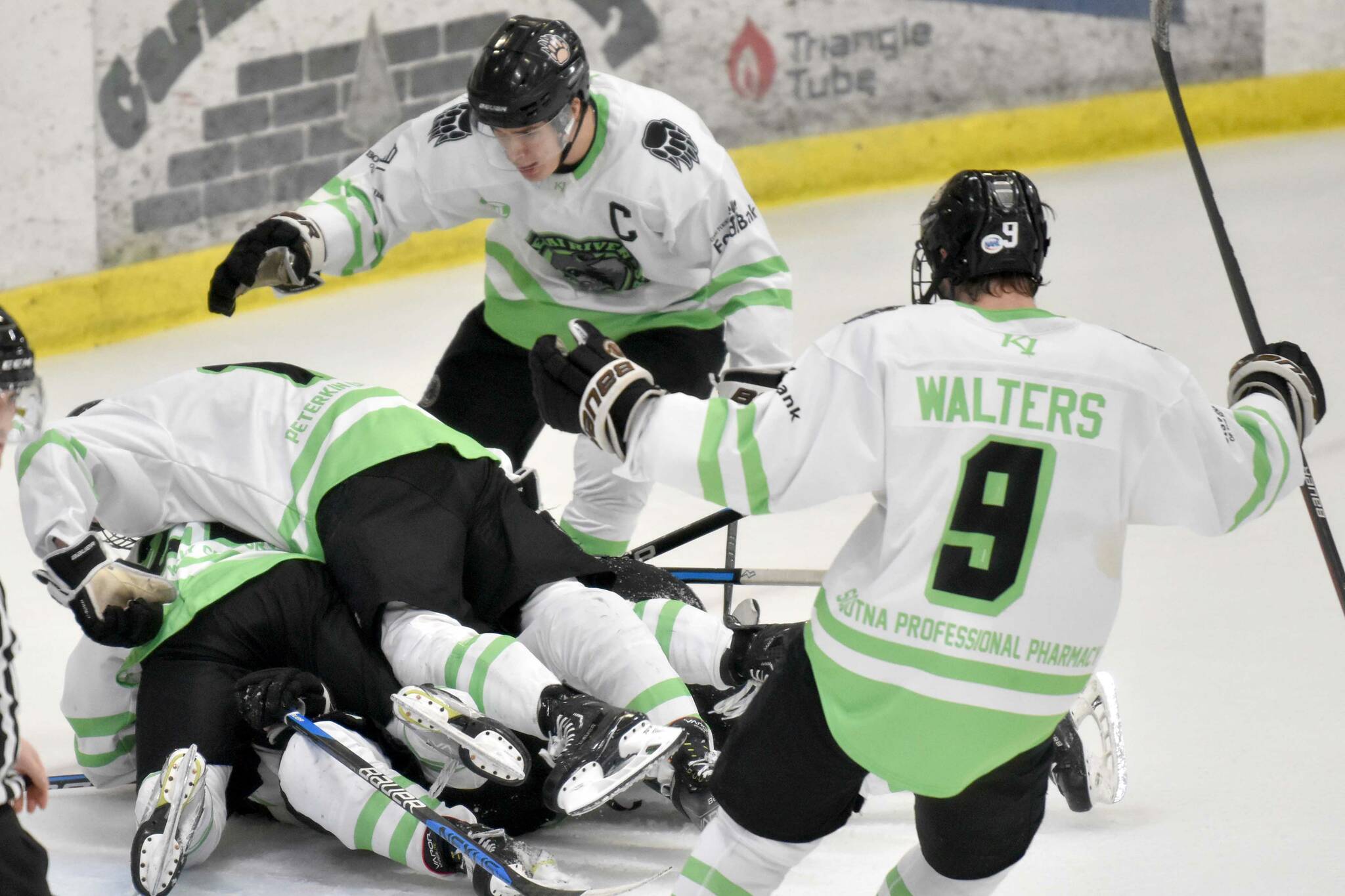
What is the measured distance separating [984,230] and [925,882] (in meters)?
0.80

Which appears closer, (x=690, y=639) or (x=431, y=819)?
(x=431, y=819)

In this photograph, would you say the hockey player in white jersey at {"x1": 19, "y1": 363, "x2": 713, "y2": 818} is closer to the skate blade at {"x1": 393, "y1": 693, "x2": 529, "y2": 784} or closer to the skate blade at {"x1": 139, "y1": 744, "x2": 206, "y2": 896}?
the skate blade at {"x1": 393, "y1": 693, "x2": 529, "y2": 784}

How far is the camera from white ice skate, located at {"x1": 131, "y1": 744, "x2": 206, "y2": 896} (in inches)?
111

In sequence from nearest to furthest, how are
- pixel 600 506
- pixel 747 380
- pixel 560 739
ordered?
pixel 560 739 → pixel 747 380 → pixel 600 506

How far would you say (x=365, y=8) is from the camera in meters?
6.19

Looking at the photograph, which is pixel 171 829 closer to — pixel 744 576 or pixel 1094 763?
pixel 744 576

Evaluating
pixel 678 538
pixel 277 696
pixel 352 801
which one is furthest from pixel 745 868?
pixel 678 538

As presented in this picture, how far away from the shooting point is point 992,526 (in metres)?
2.10

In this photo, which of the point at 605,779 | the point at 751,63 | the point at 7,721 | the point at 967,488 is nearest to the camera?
the point at 7,721

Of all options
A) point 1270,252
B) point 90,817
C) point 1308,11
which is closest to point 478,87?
point 90,817

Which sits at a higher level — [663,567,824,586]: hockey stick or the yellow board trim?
the yellow board trim

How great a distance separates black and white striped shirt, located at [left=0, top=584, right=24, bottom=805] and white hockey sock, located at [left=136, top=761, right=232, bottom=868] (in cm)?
97

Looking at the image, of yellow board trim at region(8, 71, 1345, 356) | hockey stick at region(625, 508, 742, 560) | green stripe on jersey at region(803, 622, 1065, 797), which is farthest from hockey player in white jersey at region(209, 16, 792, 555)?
yellow board trim at region(8, 71, 1345, 356)

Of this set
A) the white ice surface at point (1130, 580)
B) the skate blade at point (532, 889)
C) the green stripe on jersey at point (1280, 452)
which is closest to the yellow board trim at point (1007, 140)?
the white ice surface at point (1130, 580)
